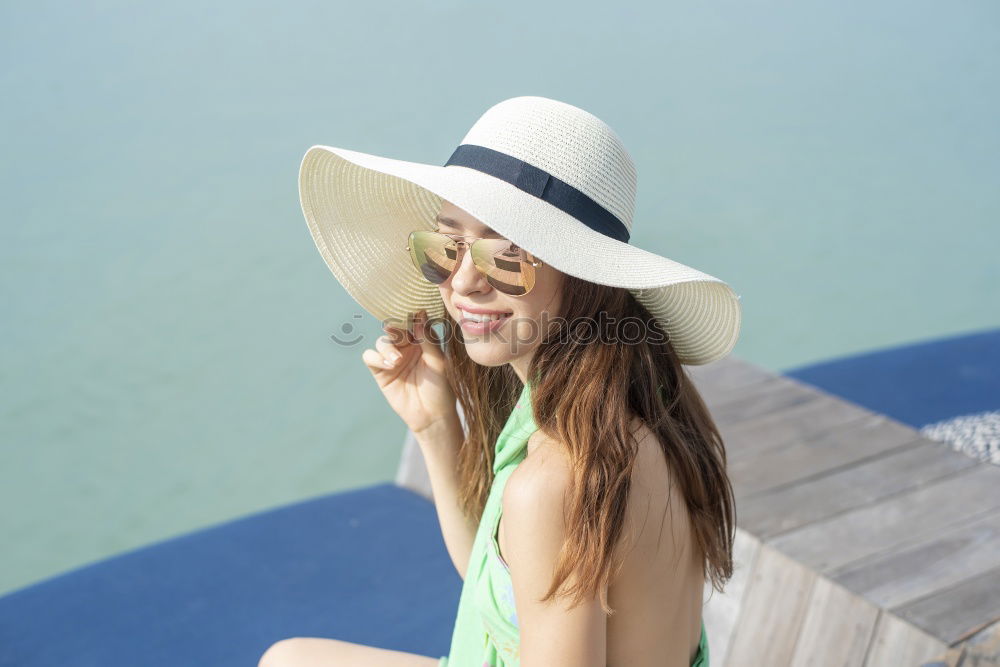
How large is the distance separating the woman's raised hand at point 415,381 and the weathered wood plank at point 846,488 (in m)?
0.85

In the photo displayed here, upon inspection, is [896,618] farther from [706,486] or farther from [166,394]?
[166,394]

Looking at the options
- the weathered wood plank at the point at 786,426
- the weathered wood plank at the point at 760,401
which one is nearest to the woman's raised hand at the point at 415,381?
the weathered wood plank at the point at 786,426

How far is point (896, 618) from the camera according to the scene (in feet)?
6.13

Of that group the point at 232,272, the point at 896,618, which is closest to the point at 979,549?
the point at 896,618

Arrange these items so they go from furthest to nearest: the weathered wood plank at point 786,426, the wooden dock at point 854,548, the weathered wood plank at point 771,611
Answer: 1. the weathered wood plank at point 786,426
2. the weathered wood plank at point 771,611
3. the wooden dock at point 854,548

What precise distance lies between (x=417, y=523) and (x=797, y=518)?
1152 mm

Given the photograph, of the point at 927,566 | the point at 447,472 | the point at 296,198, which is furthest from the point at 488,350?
the point at 296,198

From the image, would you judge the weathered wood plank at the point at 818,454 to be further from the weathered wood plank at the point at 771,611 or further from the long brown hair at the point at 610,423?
the long brown hair at the point at 610,423

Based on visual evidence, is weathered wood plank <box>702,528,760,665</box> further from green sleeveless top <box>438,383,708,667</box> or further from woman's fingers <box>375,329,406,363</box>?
woman's fingers <box>375,329,406,363</box>

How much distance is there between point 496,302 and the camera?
Result: 137cm

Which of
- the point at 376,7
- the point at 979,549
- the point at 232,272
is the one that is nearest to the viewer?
the point at 979,549

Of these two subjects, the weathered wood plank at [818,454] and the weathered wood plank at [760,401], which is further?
the weathered wood plank at [760,401]

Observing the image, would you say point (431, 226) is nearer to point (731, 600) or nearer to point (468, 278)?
point (468, 278)

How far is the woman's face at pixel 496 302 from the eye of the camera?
1363 millimetres
